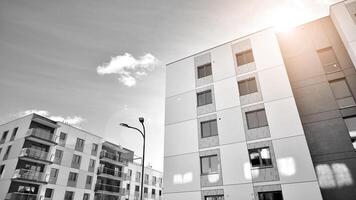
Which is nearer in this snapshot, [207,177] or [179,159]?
[207,177]

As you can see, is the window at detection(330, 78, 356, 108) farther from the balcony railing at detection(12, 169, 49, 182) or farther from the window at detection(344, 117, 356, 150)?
the balcony railing at detection(12, 169, 49, 182)

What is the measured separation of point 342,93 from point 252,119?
5914 mm

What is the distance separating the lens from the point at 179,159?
56.2 feet

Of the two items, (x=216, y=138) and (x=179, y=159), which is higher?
(x=216, y=138)

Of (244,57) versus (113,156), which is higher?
(244,57)

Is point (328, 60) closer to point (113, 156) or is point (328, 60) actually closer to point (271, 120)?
point (271, 120)

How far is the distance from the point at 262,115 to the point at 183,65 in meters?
9.14

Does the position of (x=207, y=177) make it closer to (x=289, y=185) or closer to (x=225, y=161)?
(x=225, y=161)

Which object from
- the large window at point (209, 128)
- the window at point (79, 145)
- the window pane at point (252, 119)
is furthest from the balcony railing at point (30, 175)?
the window pane at point (252, 119)

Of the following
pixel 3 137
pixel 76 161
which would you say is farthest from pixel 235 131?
pixel 3 137

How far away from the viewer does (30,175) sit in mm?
29656

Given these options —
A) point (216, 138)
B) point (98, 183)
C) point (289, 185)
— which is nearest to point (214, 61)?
point (216, 138)

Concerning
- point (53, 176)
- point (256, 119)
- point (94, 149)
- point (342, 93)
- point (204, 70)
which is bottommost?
point (53, 176)

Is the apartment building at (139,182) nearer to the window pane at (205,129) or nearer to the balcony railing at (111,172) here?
the balcony railing at (111,172)
